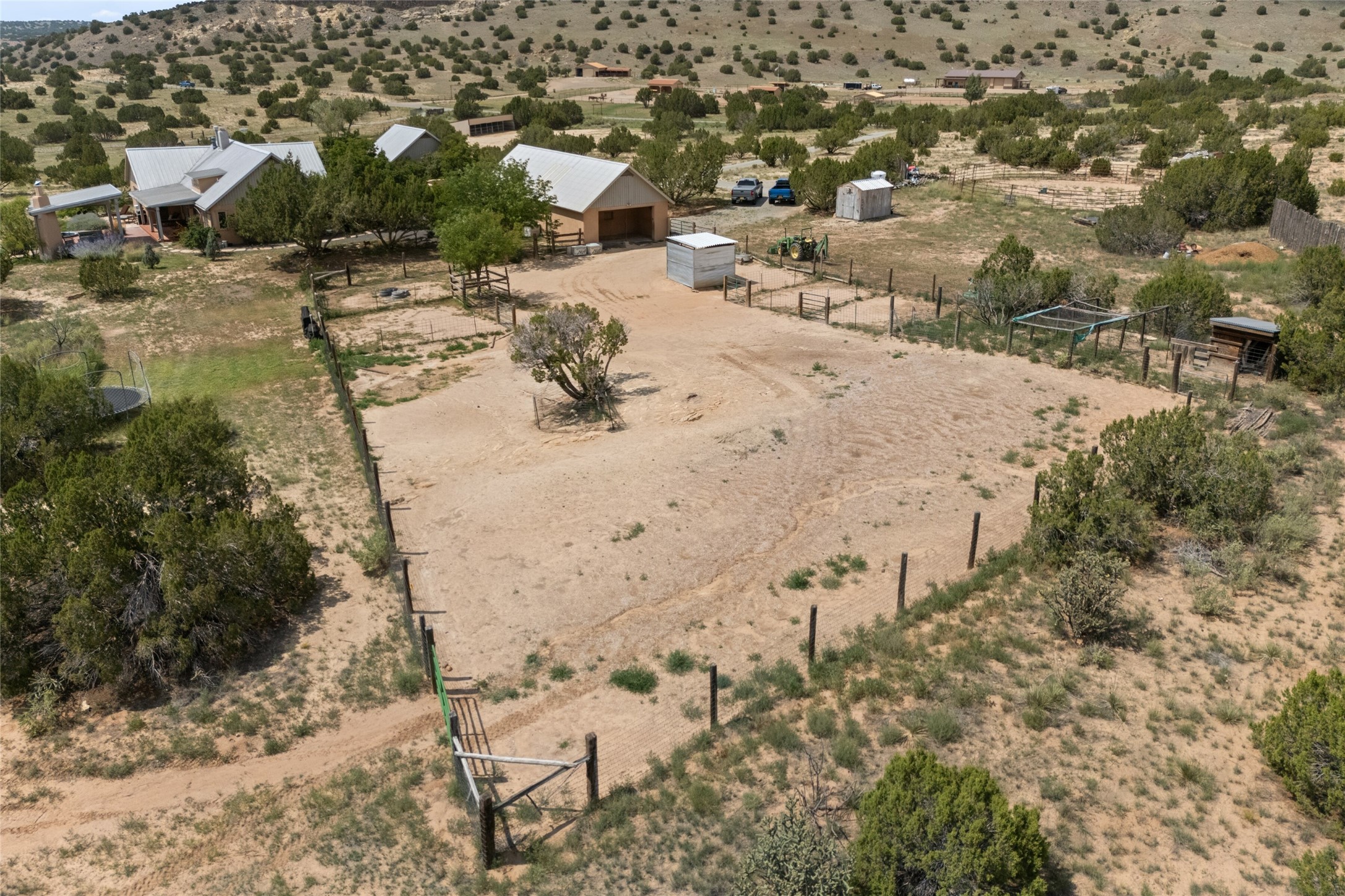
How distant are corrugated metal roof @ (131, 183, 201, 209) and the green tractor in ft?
79.7

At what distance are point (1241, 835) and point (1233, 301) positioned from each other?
23.2 m

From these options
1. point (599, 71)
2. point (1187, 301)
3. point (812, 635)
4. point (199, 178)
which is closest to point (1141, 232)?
point (1187, 301)

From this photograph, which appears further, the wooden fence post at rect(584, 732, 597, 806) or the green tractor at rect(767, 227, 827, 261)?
the green tractor at rect(767, 227, 827, 261)

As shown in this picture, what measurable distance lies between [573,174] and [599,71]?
240 feet

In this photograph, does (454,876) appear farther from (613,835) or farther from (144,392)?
(144,392)

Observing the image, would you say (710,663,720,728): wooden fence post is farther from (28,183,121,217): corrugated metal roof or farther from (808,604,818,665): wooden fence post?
(28,183,121,217): corrugated metal roof

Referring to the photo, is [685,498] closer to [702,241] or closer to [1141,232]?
[702,241]

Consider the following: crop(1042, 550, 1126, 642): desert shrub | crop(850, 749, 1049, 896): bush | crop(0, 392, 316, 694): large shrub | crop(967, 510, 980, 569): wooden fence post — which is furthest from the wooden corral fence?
crop(0, 392, 316, 694): large shrub

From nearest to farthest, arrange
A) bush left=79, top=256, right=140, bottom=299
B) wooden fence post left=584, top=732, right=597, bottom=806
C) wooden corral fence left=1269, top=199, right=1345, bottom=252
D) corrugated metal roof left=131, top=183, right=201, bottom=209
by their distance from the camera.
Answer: wooden fence post left=584, top=732, right=597, bottom=806 → wooden corral fence left=1269, top=199, right=1345, bottom=252 → bush left=79, top=256, right=140, bottom=299 → corrugated metal roof left=131, top=183, right=201, bottom=209

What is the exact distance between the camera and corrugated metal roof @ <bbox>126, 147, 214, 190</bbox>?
4328cm

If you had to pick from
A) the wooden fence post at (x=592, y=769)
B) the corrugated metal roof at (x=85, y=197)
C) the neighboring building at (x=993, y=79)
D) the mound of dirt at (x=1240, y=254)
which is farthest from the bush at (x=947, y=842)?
the neighboring building at (x=993, y=79)

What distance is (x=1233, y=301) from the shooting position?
29.3 meters

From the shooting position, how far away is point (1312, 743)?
428 inches

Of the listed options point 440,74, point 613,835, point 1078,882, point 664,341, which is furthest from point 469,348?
point 440,74
